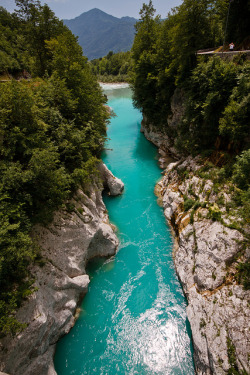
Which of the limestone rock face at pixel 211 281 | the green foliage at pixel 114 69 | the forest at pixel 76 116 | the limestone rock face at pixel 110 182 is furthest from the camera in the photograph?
the green foliage at pixel 114 69

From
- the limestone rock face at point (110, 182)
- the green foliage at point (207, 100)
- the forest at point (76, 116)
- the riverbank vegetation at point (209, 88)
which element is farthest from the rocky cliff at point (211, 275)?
the limestone rock face at point (110, 182)

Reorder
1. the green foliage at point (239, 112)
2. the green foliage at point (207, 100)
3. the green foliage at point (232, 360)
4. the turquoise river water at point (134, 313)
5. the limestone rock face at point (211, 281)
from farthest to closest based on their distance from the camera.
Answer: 1. the green foliage at point (207, 100)
2. the green foliage at point (239, 112)
3. the turquoise river water at point (134, 313)
4. the limestone rock face at point (211, 281)
5. the green foliage at point (232, 360)

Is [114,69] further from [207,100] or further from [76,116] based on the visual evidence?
[207,100]

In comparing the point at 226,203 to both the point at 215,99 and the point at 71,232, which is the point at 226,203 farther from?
the point at 71,232

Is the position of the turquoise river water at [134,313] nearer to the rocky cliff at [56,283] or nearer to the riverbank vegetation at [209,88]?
the rocky cliff at [56,283]

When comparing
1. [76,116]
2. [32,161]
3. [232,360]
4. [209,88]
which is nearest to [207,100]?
[209,88]

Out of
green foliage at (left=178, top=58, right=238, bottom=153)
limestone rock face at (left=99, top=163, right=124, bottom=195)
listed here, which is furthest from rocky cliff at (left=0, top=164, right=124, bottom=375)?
green foliage at (left=178, top=58, right=238, bottom=153)

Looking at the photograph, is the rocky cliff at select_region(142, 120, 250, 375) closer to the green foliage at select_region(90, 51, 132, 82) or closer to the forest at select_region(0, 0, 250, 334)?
the forest at select_region(0, 0, 250, 334)
